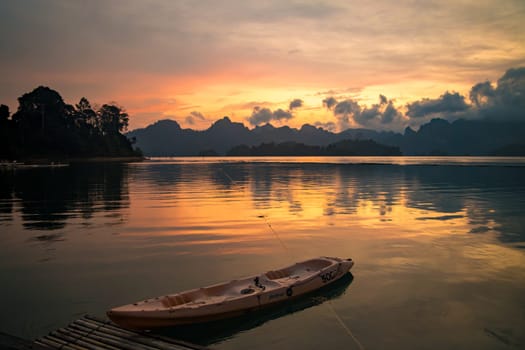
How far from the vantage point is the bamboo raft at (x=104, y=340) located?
10.1 metres

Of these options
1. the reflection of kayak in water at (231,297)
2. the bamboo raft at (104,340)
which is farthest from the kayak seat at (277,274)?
the bamboo raft at (104,340)

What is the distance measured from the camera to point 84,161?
17462cm

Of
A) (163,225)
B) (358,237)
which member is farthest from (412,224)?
(163,225)

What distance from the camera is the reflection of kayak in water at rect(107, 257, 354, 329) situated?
11.3 metres

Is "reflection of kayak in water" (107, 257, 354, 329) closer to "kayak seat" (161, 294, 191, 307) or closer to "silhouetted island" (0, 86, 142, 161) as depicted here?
"kayak seat" (161, 294, 191, 307)

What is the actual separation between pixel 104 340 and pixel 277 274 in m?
6.98

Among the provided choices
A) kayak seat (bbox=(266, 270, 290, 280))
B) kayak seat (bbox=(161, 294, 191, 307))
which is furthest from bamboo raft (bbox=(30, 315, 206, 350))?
kayak seat (bbox=(266, 270, 290, 280))

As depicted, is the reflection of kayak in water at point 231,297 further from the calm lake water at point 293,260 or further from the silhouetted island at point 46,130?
the silhouetted island at point 46,130

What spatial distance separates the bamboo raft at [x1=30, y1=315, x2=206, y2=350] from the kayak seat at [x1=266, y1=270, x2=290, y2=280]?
555 centimetres

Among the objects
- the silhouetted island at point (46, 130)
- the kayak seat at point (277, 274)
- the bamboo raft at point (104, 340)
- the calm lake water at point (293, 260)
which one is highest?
the silhouetted island at point (46, 130)

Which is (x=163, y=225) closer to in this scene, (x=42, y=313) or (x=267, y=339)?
(x=42, y=313)

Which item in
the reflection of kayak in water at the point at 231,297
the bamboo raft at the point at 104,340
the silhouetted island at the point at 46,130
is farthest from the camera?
the silhouetted island at the point at 46,130

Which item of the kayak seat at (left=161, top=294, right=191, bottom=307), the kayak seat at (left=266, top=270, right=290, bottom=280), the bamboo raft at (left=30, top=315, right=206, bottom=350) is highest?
the kayak seat at (left=161, top=294, right=191, bottom=307)

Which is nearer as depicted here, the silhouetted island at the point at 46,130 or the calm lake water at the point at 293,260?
the calm lake water at the point at 293,260
